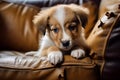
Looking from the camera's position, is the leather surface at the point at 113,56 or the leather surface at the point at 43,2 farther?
the leather surface at the point at 43,2

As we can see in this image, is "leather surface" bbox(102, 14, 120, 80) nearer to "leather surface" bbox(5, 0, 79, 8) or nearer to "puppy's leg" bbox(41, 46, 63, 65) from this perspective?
"puppy's leg" bbox(41, 46, 63, 65)

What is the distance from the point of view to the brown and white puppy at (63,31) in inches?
49.2

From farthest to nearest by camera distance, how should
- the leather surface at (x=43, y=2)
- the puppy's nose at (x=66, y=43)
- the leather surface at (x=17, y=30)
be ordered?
the leather surface at (x=43, y=2) → the leather surface at (x=17, y=30) → the puppy's nose at (x=66, y=43)

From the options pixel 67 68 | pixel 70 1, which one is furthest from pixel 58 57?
pixel 70 1

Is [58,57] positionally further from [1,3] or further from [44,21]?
[1,3]

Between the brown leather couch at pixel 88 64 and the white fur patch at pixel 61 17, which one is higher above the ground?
the white fur patch at pixel 61 17

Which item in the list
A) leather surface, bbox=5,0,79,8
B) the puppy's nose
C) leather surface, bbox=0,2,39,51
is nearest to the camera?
the puppy's nose

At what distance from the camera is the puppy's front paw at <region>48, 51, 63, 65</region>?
1.15m

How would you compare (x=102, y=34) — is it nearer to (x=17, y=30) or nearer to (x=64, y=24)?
(x=64, y=24)

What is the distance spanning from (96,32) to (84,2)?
471mm

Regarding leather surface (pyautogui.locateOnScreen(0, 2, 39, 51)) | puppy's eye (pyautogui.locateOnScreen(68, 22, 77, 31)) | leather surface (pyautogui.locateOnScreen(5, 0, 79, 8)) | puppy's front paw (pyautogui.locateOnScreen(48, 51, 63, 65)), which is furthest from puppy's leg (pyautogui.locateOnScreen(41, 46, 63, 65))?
leather surface (pyautogui.locateOnScreen(5, 0, 79, 8))

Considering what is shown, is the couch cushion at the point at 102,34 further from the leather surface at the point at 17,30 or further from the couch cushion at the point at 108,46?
the leather surface at the point at 17,30

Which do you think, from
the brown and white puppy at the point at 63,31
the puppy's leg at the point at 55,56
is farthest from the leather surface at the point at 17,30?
the puppy's leg at the point at 55,56

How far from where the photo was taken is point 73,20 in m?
1.30
